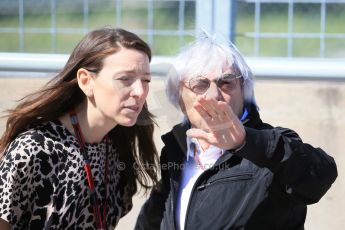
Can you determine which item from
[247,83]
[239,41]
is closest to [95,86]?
[247,83]

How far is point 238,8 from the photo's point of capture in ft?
15.5

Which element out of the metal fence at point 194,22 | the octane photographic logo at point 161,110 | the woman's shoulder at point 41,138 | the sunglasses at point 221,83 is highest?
the metal fence at point 194,22

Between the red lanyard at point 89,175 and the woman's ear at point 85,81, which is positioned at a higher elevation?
the woman's ear at point 85,81

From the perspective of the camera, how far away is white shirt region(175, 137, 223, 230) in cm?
322

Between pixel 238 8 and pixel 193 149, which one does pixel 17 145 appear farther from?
pixel 238 8

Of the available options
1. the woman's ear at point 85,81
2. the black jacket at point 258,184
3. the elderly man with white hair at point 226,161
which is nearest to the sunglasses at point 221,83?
the elderly man with white hair at point 226,161

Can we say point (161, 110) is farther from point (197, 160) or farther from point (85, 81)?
point (85, 81)

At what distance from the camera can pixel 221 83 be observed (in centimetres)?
312

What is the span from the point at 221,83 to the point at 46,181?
2.29 feet

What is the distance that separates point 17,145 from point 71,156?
20cm

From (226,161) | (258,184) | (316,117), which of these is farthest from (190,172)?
(316,117)

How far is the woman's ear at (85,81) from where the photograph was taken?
316cm

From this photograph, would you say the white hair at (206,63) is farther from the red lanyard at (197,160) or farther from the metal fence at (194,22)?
the metal fence at (194,22)

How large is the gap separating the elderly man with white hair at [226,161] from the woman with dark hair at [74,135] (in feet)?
0.65
